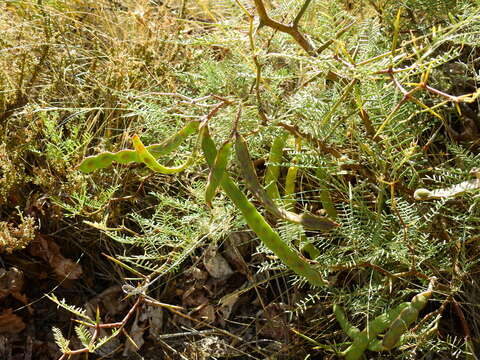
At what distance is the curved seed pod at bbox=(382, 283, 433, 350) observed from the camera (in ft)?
4.66

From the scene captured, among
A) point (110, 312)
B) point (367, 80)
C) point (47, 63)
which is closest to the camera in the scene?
point (367, 80)

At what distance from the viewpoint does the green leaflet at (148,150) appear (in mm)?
1350

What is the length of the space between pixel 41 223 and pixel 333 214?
967 mm

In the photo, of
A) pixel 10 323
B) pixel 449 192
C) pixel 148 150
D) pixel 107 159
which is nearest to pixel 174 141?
pixel 148 150

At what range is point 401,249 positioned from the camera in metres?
1.51

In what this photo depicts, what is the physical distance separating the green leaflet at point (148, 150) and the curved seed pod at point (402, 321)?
25.3 inches

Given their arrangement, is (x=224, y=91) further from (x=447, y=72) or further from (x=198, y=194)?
(x=447, y=72)

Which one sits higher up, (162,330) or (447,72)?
(447,72)

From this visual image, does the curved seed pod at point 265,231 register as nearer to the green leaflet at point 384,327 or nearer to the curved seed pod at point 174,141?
the curved seed pod at point 174,141

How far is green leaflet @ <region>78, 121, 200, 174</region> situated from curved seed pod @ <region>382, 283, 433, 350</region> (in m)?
0.64

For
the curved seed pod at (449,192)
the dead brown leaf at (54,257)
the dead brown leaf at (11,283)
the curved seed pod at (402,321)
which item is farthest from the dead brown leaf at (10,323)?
the curved seed pod at (449,192)

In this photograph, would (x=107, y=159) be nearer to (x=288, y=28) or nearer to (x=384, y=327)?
(x=288, y=28)

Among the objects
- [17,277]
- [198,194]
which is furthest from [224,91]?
[17,277]

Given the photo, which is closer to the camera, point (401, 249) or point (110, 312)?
point (401, 249)
